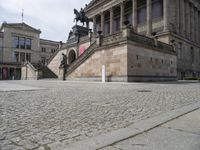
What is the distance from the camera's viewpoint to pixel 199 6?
46.3 metres

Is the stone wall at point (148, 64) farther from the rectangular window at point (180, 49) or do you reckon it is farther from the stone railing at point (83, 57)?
the rectangular window at point (180, 49)

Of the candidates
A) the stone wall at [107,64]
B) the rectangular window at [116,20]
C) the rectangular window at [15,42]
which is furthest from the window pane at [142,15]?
the rectangular window at [15,42]

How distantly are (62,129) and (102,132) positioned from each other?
2.49 feet

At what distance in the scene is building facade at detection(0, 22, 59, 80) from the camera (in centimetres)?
6113

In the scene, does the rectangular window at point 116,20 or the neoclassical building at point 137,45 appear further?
the rectangular window at point 116,20

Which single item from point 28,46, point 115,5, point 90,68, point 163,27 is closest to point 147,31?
point 163,27

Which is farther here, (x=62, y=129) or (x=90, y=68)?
(x=90, y=68)

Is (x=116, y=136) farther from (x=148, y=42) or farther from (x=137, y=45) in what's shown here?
(x=148, y=42)

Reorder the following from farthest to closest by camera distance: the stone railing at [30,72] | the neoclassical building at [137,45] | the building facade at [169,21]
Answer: the building facade at [169,21], the stone railing at [30,72], the neoclassical building at [137,45]

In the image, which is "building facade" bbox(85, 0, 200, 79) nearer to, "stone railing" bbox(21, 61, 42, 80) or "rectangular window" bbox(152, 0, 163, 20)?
"rectangular window" bbox(152, 0, 163, 20)

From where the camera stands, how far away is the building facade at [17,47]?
61.1 metres

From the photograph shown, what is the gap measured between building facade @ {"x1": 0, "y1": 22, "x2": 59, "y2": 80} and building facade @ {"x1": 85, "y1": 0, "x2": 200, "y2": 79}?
88.3ft

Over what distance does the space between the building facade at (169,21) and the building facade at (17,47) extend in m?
26.9

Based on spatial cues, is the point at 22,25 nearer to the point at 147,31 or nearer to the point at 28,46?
the point at 28,46
